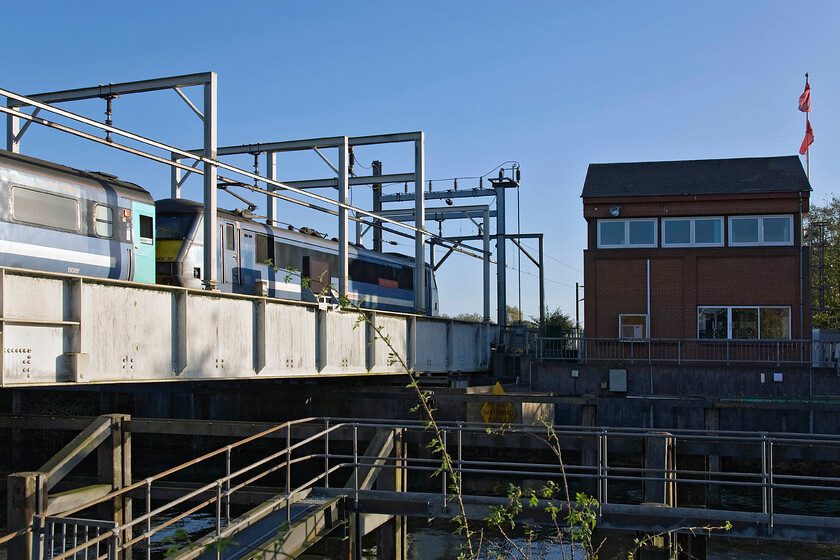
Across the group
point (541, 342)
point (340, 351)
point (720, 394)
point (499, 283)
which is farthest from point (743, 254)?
point (340, 351)

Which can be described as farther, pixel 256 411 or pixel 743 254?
pixel 743 254

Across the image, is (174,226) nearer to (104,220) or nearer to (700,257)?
(104,220)

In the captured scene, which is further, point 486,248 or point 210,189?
point 486,248

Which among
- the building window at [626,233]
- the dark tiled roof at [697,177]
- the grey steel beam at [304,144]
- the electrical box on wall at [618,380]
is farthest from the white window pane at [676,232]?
the grey steel beam at [304,144]

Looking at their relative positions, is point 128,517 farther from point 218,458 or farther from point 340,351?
point 218,458

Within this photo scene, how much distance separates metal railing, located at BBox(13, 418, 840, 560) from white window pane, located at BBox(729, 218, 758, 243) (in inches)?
316

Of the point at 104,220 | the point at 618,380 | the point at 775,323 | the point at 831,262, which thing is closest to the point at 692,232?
the point at 775,323

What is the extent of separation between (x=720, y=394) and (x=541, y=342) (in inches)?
263

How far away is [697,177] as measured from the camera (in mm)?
30078

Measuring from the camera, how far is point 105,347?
1184 centimetres

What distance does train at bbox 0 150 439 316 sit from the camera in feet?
46.6

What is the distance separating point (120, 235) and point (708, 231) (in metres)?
20.3

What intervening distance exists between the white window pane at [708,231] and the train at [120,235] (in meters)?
13.4

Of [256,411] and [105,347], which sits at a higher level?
[105,347]
